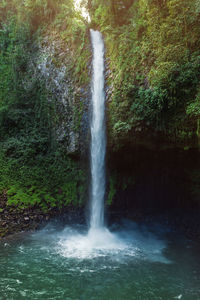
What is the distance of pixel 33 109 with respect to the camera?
1114 cm

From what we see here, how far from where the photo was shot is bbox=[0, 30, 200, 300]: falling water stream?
4.92 m

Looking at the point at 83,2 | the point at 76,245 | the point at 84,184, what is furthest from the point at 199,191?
the point at 83,2

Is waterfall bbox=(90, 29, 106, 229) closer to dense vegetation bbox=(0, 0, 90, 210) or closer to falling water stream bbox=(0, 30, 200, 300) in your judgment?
falling water stream bbox=(0, 30, 200, 300)

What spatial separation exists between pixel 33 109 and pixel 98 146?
13.8 feet

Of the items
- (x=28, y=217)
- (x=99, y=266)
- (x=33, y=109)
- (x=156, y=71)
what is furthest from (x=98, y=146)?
(x=99, y=266)

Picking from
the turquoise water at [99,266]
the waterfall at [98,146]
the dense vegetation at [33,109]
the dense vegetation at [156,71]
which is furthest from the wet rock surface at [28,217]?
the dense vegetation at [156,71]

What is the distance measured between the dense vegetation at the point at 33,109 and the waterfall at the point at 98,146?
2.25 feet

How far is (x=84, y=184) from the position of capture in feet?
32.4

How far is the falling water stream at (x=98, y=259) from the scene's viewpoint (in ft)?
16.1

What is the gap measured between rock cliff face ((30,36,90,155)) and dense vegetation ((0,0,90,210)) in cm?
12

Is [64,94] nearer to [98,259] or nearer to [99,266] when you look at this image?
[98,259]

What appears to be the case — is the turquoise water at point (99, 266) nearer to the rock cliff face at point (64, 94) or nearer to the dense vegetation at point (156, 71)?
the dense vegetation at point (156, 71)

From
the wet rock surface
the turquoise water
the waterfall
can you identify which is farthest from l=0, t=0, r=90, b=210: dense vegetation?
the turquoise water

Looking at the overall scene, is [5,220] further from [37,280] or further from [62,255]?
[37,280]
